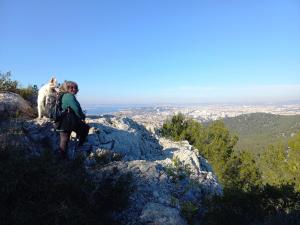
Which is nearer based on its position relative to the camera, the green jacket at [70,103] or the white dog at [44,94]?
the green jacket at [70,103]

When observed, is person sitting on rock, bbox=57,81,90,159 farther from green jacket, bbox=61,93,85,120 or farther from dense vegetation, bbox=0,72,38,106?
dense vegetation, bbox=0,72,38,106

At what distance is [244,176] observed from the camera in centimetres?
2692

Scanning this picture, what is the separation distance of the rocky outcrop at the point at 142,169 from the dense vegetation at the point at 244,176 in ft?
2.48

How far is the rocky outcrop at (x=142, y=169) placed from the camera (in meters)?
6.29

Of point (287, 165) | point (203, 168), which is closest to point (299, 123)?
point (287, 165)

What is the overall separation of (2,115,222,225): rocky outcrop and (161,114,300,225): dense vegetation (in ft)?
2.48

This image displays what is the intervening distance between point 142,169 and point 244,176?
2111 centimetres

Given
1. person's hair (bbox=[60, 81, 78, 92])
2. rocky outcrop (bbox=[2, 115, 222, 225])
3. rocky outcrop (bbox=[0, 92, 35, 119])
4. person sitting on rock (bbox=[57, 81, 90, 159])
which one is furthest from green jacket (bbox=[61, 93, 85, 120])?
rocky outcrop (bbox=[0, 92, 35, 119])

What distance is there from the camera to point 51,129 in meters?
9.07

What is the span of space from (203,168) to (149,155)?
1.80 m

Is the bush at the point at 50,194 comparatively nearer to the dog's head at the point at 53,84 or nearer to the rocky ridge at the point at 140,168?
the rocky ridge at the point at 140,168

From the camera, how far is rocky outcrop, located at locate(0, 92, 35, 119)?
Answer: 379 inches

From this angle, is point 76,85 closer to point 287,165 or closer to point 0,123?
point 0,123

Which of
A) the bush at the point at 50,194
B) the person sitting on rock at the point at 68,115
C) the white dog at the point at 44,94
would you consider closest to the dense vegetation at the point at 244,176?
the bush at the point at 50,194
